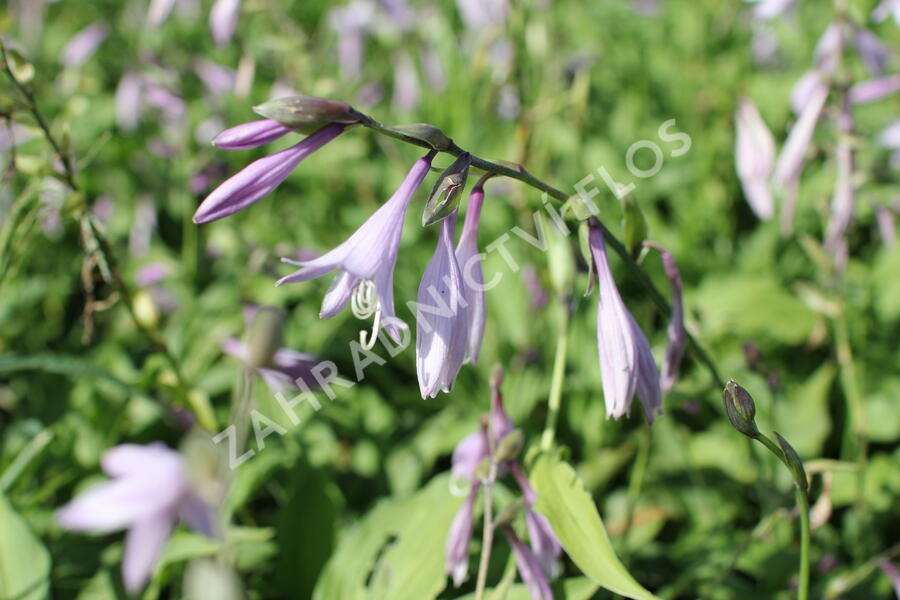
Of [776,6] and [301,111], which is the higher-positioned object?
[301,111]

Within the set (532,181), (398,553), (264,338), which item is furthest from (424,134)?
(398,553)

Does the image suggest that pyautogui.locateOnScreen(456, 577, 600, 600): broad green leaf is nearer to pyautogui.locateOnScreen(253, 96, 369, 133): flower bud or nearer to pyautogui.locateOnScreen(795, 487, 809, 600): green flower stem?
pyautogui.locateOnScreen(795, 487, 809, 600): green flower stem

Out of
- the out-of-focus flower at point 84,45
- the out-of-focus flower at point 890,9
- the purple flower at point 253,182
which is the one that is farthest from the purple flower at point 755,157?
the out-of-focus flower at point 84,45

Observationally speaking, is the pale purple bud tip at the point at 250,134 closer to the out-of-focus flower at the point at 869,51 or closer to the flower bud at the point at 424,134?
the flower bud at the point at 424,134

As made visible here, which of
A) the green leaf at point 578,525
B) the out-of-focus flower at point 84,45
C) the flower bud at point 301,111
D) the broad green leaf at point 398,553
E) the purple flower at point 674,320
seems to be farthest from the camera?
the out-of-focus flower at point 84,45

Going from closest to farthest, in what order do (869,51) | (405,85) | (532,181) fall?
(532,181)
(869,51)
(405,85)

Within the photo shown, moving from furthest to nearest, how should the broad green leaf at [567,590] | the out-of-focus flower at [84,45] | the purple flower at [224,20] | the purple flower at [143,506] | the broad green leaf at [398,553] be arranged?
the out-of-focus flower at [84,45] → the purple flower at [224,20] → the broad green leaf at [398,553] → the broad green leaf at [567,590] → the purple flower at [143,506]

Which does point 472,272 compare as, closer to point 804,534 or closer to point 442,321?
point 442,321
